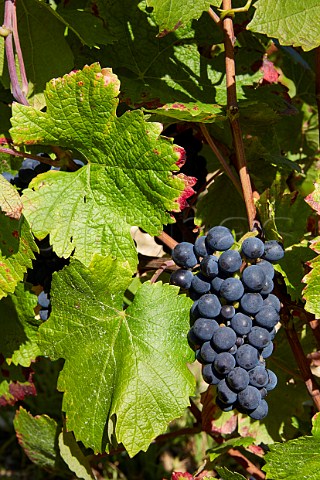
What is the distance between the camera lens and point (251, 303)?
1100 millimetres

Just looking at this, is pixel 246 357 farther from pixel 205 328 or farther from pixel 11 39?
pixel 11 39

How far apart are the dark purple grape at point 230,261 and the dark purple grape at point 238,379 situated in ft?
0.53

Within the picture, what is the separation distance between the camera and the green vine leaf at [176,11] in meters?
1.11

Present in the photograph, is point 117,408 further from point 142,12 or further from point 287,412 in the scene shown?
point 142,12

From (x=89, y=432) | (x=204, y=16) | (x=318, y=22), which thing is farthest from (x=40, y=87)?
(x=89, y=432)

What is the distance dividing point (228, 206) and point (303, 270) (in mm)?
291

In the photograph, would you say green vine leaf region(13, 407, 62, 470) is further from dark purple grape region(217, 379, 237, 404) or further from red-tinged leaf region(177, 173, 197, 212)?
red-tinged leaf region(177, 173, 197, 212)

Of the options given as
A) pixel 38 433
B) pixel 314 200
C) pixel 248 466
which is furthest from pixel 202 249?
pixel 38 433

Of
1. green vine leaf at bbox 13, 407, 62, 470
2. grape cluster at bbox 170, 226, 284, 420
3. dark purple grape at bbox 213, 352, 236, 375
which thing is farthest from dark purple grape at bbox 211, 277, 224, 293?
green vine leaf at bbox 13, 407, 62, 470

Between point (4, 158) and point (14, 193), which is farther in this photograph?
point (4, 158)

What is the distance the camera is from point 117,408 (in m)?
1.14

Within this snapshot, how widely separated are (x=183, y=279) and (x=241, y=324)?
5.2 inches

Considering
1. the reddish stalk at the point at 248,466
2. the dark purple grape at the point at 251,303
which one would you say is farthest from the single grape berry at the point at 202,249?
the reddish stalk at the point at 248,466

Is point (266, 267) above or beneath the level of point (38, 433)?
above
